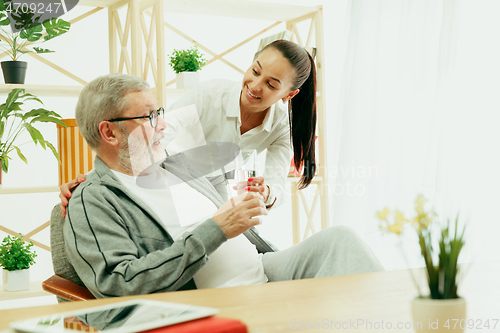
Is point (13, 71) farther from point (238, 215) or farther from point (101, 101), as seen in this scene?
point (238, 215)

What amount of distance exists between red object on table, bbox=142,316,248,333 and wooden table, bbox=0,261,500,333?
0.05 meters

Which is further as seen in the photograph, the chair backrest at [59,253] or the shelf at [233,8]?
the shelf at [233,8]

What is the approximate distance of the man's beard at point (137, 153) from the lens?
49.2 inches

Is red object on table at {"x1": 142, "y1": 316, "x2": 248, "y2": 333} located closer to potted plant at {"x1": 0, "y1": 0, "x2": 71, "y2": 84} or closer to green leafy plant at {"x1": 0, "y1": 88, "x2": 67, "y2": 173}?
green leafy plant at {"x1": 0, "y1": 88, "x2": 67, "y2": 173}

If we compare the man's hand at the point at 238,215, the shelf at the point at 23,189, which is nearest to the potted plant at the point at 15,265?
the shelf at the point at 23,189

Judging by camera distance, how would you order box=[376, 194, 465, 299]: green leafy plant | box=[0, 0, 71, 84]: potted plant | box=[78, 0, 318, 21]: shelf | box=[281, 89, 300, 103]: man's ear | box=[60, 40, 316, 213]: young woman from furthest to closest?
box=[78, 0, 318, 21]: shelf < box=[0, 0, 71, 84]: potted plant < box=[281, 89, 300, 103]: man's ear < box=[60, 40, 316, 213]: young woman < box=[376, 194, 465, 299]: green leafy plant

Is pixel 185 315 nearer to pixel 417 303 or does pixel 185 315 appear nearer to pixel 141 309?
pixel 141 309

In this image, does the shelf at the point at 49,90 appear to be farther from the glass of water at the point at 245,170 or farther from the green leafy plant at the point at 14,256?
the glass of water at the point at 245,170

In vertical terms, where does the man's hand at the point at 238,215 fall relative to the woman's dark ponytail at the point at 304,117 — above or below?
below

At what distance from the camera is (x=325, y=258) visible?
1.18 meters

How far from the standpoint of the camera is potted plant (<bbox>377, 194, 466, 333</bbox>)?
0.51 meters

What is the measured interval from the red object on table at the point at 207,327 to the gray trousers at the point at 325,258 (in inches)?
21.3

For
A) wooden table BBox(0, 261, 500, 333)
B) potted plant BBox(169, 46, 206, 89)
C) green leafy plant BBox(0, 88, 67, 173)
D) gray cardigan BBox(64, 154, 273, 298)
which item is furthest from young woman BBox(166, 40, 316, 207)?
green leafy plant BBox(0, 88, 67, 173)

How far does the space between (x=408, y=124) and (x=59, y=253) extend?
1951mm
